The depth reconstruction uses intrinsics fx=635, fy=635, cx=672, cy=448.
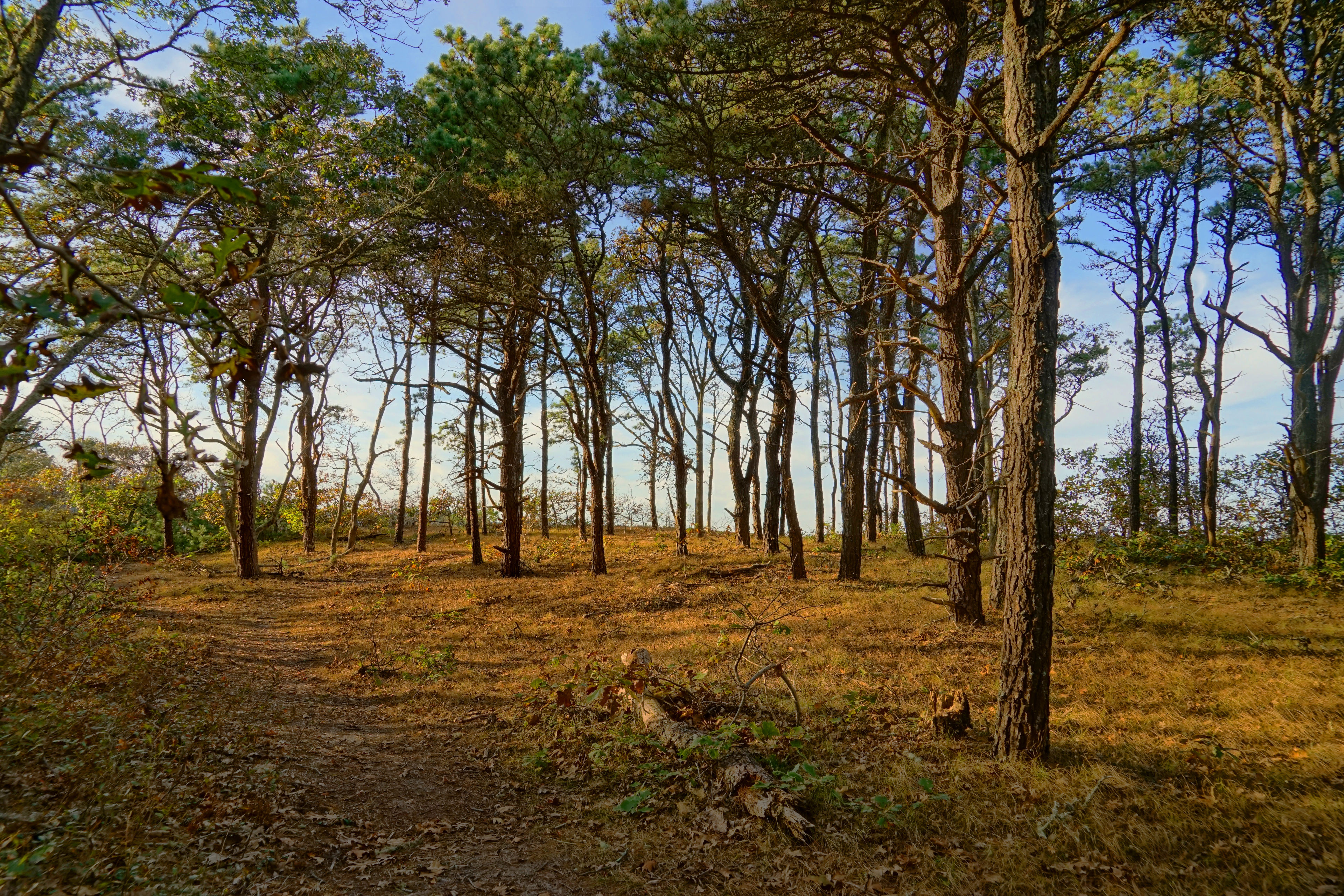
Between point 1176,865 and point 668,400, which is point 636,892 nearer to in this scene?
point 1176,865

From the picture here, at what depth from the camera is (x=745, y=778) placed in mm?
5441

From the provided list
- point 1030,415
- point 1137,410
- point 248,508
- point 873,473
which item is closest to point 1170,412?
point 1137,410

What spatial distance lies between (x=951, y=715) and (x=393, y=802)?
5.44 meters

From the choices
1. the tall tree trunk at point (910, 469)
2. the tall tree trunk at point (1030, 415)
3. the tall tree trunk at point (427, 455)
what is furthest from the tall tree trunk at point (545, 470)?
the tall tree trunk at point (1030, 415)

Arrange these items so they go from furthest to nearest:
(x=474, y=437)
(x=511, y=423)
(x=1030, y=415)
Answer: (x=474, y=437), (x=511, y=423), (x=1030, y=415)

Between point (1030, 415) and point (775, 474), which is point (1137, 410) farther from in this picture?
point (1030, 415)

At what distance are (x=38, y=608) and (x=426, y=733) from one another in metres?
4.92

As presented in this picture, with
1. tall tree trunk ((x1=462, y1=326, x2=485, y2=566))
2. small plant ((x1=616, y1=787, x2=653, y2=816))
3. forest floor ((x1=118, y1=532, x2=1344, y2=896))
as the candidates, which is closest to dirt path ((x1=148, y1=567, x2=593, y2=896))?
forest floor ((x1=118, y1=532, x2=1344, y2=896))

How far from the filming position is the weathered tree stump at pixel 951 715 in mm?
6406

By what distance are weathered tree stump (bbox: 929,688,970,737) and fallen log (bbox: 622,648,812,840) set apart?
201cm

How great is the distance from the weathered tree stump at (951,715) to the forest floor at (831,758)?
0.17 m

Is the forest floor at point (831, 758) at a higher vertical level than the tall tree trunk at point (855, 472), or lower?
lower

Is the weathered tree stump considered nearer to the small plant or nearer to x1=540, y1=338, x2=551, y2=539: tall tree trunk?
the small plant

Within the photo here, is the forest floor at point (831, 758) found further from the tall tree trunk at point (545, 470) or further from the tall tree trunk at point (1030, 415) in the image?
the tall tree trunk at point (545, 470)
